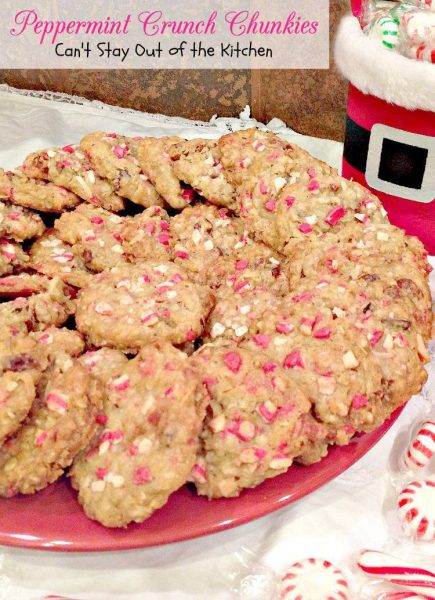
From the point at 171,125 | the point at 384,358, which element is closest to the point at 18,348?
the point at 384,358

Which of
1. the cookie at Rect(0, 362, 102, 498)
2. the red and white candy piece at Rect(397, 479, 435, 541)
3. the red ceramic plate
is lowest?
the red and white candy piece at Rect(397, 479, 435, 541)

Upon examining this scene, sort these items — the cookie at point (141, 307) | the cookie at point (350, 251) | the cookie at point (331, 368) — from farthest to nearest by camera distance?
the cookie at point (350, 251), the cookie at point (141, 307), the cookie at point (331, 368)

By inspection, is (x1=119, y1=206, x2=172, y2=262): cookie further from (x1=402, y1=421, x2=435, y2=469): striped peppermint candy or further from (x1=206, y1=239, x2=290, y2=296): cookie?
(x1=402, y1=421, x2=435, y2=469): striped peppermint candy

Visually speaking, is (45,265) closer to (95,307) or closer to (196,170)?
(95,307)

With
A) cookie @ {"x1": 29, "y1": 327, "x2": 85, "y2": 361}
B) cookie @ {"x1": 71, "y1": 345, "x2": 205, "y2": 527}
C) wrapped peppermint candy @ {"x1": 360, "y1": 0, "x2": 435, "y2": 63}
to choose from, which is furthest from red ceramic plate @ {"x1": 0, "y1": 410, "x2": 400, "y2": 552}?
wrapped peppermint candy @ {"x1": 360, "y1": 0, "x2": 435, "y2": 63}

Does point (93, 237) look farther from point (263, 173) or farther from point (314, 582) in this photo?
point (314, 582)

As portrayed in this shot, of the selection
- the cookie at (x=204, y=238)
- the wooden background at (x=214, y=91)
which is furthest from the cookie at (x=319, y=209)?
the wooden background at (x=214, y=91)

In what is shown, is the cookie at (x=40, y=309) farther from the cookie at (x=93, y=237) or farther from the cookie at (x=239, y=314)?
the cookie at (x=239, y=314)
